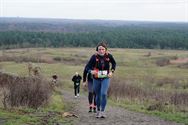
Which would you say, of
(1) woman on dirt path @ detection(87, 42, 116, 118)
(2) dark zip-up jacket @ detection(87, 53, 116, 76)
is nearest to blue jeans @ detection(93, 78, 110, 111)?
(1) woman on dirt path @ detection(87, 42, 116, 118)

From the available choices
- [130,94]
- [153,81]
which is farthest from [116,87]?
[153,81]

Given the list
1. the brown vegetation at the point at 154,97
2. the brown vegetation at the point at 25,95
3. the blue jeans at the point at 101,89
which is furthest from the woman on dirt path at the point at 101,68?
the brown vegetation at the point at 154,97

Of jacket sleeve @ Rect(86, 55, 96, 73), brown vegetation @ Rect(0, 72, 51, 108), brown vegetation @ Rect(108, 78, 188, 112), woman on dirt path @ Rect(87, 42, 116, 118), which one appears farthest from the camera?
brown vegetation @ Rect(108, 78, 188, 112)

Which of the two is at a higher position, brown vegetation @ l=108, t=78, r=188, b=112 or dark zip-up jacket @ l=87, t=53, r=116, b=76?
dark zip-up jacket @ l=87, t=53, r=116, b=76

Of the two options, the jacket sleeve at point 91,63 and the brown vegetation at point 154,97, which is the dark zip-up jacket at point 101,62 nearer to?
the jacket sleeve at point 91,63

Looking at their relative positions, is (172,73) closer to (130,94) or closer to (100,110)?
(130,94)

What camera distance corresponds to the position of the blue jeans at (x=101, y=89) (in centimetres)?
1230

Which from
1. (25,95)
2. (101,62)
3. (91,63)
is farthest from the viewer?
(25,95)

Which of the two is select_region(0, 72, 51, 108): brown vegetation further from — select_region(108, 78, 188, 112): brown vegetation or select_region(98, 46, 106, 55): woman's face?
select_region(108, 78, 188, 112): brown vegetation

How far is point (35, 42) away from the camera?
452ft

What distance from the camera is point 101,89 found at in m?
12.3

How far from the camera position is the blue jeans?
1230 cm

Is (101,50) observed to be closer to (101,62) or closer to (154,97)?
(101,62)

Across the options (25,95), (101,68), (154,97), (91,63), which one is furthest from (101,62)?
(154,97)
